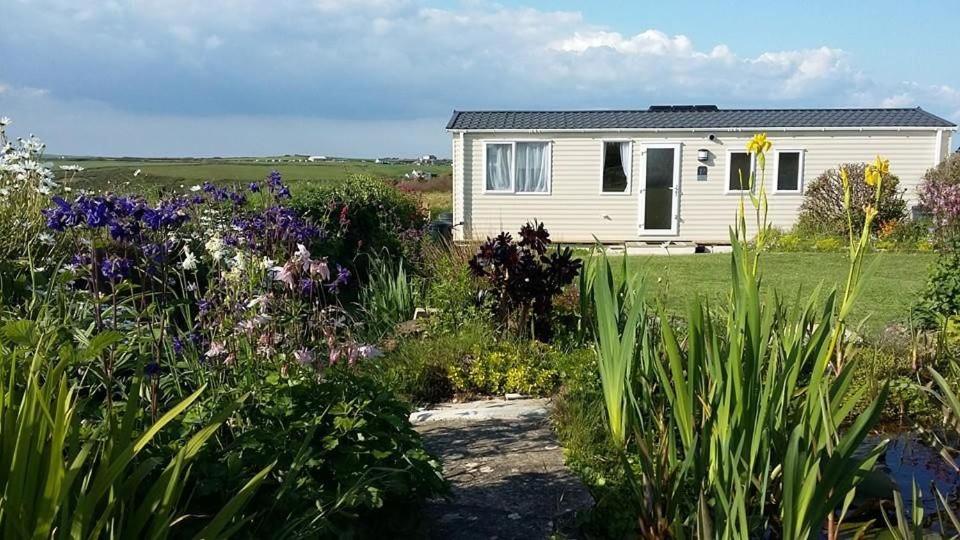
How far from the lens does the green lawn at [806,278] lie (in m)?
7.83

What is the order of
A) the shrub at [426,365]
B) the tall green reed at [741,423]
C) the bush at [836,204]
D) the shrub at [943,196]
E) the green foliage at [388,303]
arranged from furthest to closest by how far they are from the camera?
the bush at [836,204], the shrub at [943,196], the green foliage at [388,303], the shrub at [426,365], the tall green reed at [741,423]

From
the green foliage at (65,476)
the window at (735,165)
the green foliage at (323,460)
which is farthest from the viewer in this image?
the window at (735,165)

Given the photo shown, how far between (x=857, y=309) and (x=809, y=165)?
8977mm

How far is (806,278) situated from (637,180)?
6.72 metres

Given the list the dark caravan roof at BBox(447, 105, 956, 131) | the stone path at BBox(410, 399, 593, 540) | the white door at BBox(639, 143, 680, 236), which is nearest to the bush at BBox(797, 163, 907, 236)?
the dark caravan roof at BBox(447, 105, 956, 131)

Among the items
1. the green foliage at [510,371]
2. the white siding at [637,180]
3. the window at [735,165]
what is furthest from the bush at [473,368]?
the window at [735,165]

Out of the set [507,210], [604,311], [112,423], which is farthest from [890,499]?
[507,210]

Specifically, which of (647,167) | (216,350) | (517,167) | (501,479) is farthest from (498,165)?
(216,350)

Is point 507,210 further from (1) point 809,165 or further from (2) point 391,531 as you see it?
(2) point 391,531

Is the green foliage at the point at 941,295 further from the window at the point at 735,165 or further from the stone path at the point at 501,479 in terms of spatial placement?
the window at the point at 735,165

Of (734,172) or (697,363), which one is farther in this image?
(734,172)

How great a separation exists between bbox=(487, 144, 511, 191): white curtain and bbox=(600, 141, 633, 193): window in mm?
1897

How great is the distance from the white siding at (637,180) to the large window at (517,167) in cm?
14

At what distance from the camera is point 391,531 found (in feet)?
8.78
